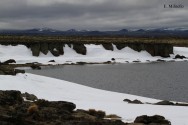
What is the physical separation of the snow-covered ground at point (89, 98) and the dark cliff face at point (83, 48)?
49085mm

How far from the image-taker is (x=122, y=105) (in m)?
22.2

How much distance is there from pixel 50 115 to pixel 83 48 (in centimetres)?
6765

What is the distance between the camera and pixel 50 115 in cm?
1731

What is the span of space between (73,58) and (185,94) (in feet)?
159

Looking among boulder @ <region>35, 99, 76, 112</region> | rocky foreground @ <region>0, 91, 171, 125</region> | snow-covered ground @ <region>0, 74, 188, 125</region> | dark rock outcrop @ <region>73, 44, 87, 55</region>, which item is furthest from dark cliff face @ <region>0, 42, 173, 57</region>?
rocky foreground @ <region>0, 91, 171, 125</region>

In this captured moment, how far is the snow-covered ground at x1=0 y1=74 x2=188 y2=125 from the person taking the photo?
19.7 meters

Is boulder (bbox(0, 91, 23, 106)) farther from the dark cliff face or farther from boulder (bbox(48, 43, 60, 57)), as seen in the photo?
boulder (bbox(48, 43, 60, 57))

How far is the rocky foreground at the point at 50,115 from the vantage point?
15.6 meters

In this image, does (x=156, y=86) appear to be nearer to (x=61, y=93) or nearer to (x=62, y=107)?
(x=61, y=93)

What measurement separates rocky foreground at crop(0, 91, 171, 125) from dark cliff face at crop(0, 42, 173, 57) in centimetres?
5845

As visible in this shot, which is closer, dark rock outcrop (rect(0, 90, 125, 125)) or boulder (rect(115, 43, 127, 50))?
dark rock outcrop (rect(0, 90, 125, 125))

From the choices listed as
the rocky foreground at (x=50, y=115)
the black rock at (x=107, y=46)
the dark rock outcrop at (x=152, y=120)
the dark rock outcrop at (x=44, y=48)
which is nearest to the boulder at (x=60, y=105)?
the rocky foreground at (x=50, y=115)

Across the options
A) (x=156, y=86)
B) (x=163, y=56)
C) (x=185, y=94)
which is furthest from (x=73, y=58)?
(x=185, y=94)

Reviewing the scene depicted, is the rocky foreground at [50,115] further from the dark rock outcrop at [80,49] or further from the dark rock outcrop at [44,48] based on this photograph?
the dark rock outcrop at [80,49]
